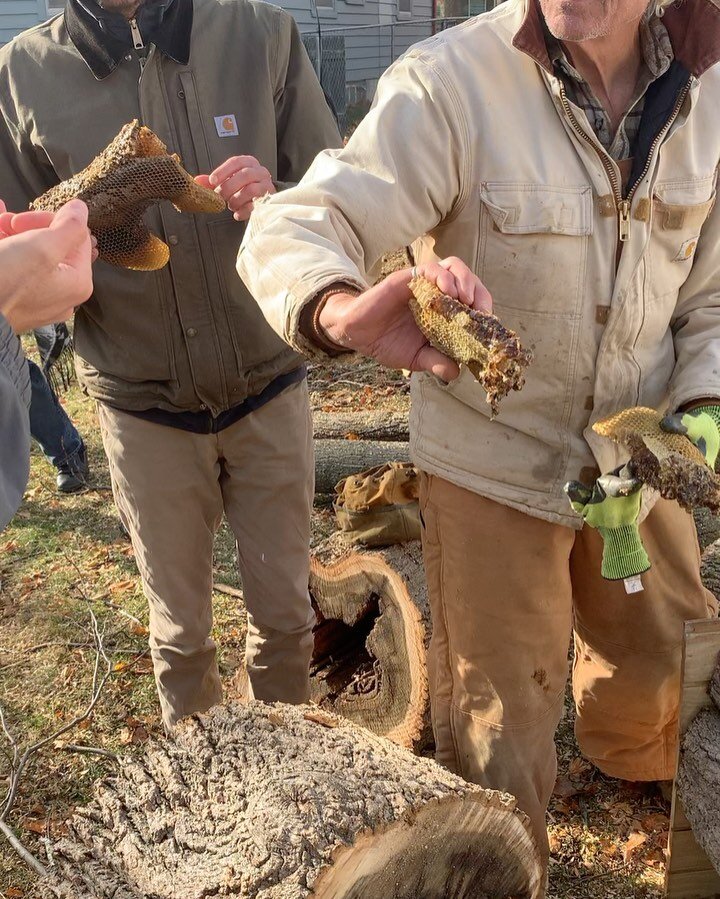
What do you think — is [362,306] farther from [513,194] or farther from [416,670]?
[416,670]

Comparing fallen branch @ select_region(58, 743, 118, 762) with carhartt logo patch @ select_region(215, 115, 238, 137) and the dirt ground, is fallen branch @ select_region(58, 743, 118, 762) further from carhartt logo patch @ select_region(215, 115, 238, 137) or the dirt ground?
carhartt logo patch @ select_region(215, 115, 238, 137)

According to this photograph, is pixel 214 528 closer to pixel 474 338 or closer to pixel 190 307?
pixel 190 307

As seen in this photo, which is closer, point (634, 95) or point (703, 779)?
point (634, 95)

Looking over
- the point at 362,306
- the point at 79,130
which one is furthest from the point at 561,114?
the point at 79,130

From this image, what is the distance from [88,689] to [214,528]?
142 cm

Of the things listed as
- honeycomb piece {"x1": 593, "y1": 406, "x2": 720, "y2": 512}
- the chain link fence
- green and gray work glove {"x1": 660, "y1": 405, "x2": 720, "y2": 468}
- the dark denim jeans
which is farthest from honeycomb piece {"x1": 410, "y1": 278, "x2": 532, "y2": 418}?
the chain link fence

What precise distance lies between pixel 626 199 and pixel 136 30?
1.62 metres

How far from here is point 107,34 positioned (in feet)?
8.76

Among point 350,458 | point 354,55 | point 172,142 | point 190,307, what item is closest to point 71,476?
point 350,458

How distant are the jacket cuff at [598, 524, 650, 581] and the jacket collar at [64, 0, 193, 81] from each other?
2.01 metres

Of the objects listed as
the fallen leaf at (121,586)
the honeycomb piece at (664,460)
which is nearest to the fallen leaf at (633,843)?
the honeycomb piece at (664,460)

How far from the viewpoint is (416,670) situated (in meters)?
3.30

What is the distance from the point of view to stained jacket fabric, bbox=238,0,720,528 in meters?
2.15

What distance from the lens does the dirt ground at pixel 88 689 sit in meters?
3.03
